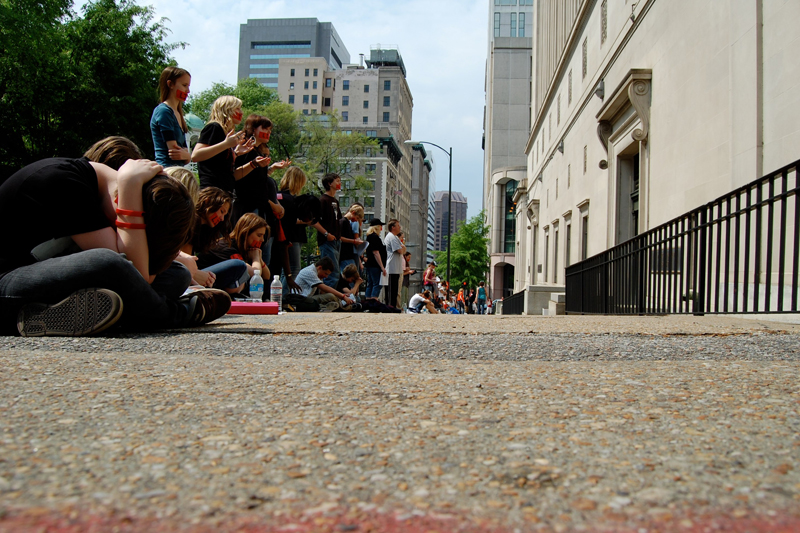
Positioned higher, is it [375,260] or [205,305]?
[375,260]

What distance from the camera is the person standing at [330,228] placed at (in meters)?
9.16

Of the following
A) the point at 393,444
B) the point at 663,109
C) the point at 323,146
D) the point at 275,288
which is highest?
the point at 323,146

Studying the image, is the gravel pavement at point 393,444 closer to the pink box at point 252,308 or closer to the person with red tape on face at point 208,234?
the person with red tape on face at point 208,234

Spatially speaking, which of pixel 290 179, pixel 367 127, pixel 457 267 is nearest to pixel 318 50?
pixel 367 127

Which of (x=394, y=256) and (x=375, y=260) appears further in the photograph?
(x=394, y=256)

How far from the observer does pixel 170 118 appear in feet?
19.3

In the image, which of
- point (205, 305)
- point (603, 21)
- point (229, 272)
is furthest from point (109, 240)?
point (603, 21)

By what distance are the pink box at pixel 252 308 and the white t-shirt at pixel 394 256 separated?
217 inches

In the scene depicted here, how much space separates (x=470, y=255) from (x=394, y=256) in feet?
169

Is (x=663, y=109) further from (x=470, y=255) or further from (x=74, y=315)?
(x=470, y=255)

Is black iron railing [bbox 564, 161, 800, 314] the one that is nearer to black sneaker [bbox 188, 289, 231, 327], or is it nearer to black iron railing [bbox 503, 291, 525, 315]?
black sneaker [bbox 188, 289, 231, 327]

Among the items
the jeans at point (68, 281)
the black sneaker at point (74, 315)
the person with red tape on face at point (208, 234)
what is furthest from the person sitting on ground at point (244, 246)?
the black sneaker at point (74, 315)

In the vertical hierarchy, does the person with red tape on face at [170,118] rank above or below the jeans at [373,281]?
Result: above

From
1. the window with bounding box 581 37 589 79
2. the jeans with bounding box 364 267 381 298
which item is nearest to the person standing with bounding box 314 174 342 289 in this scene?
the jeans with bounding box 364 267 381 298
